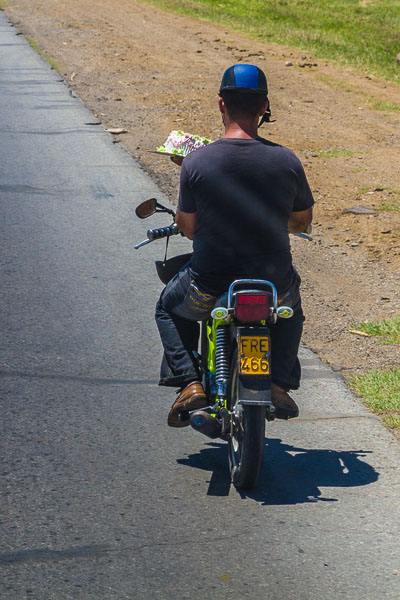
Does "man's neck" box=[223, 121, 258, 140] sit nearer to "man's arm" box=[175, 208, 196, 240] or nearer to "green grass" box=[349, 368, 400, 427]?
"man's arm" box=[175, 208, 196, 240]

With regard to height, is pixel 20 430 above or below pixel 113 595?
below

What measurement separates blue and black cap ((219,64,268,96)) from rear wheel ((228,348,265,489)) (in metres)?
1.22

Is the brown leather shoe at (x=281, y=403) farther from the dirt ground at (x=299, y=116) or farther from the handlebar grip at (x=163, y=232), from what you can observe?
the dirt ground at (x=299, y=116)

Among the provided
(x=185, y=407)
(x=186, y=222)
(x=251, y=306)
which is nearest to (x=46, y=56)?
(x=186, y=222)

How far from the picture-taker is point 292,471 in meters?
5.06

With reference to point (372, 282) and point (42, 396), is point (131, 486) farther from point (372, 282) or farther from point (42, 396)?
point (372, 282)

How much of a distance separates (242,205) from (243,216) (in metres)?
0.05

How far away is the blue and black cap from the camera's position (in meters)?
4.61

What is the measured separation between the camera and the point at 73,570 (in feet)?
13.3

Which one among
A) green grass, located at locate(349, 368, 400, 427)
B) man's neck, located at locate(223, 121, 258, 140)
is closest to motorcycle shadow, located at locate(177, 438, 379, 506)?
green grass, located at locate(349, 368, 400, 427)

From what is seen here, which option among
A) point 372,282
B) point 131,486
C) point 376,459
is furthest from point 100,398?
point 372,282

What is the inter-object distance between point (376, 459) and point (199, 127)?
33.5ft

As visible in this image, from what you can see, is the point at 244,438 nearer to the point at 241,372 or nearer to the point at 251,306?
the point at 241,372

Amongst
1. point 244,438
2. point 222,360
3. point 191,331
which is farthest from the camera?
point 191,331
